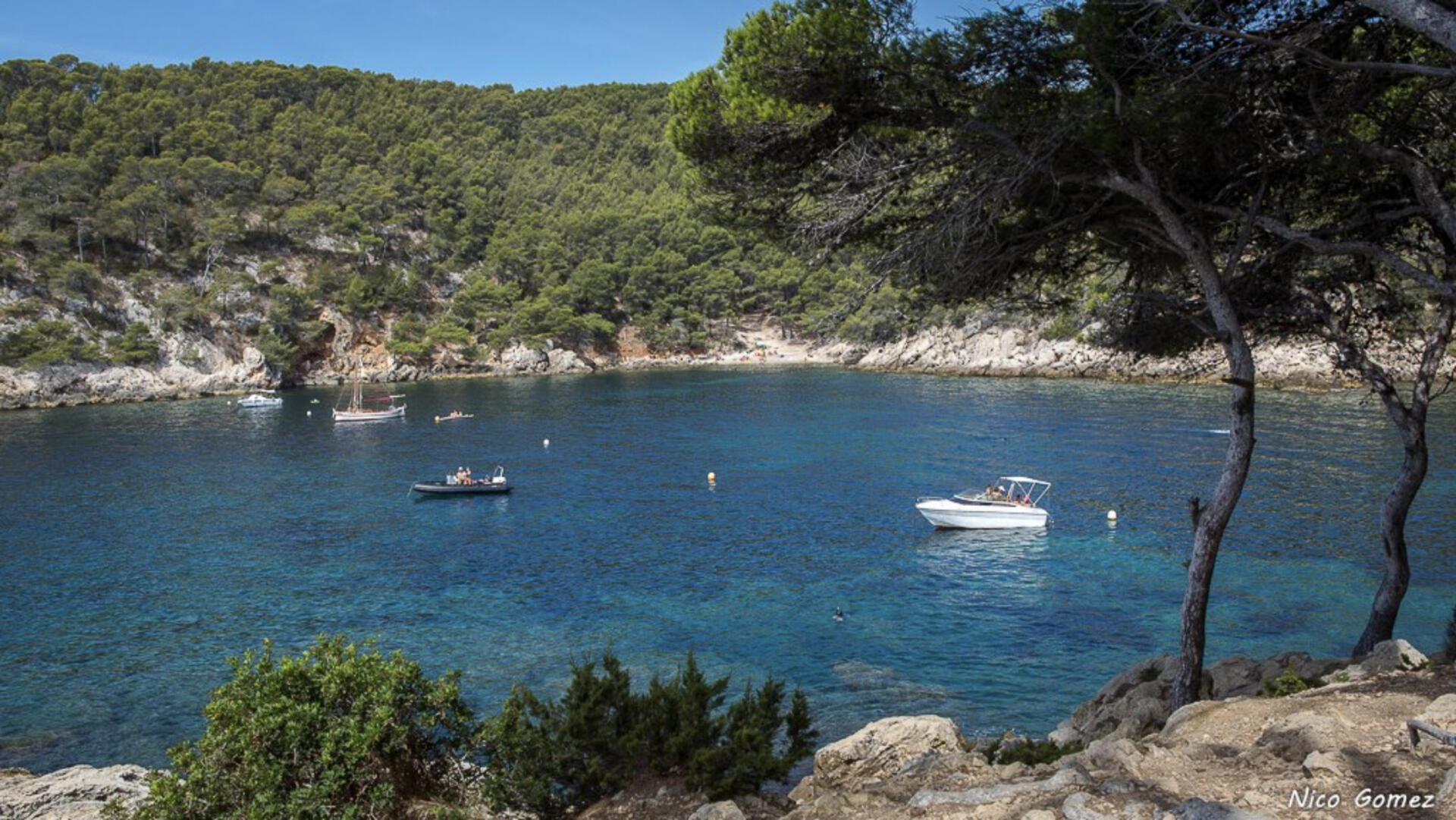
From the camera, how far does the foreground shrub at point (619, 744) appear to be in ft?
29.7

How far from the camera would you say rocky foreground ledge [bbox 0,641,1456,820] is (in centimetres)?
493

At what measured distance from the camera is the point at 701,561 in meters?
26.0

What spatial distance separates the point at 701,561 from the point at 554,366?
2805 inches

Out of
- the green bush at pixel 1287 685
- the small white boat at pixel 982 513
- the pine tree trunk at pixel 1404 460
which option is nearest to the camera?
the green bush at pixel 1287 685

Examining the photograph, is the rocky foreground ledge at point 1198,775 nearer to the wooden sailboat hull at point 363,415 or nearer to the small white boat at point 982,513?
the small white boat at point 982,513

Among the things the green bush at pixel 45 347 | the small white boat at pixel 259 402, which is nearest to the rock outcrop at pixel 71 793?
the small white boat at pixel 259 402

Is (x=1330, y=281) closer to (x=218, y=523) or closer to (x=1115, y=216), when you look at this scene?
(x=1115, y=216)

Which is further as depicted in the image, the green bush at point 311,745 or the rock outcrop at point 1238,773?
the green bush at point 311,745

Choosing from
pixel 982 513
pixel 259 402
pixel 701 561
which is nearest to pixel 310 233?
pixel 259 402

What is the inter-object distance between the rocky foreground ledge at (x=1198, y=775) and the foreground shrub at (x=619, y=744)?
0.27 m

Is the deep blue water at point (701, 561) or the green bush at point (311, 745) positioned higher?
the green bush at point (311, 745)

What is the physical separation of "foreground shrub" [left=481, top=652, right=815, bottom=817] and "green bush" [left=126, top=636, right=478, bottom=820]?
0.84m

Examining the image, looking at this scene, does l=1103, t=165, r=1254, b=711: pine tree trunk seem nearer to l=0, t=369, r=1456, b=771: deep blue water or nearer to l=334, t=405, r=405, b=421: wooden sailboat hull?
l=0, t=369, r=1456, b=771: deep blue water

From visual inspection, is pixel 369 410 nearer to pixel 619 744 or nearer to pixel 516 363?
pixel 516 363
